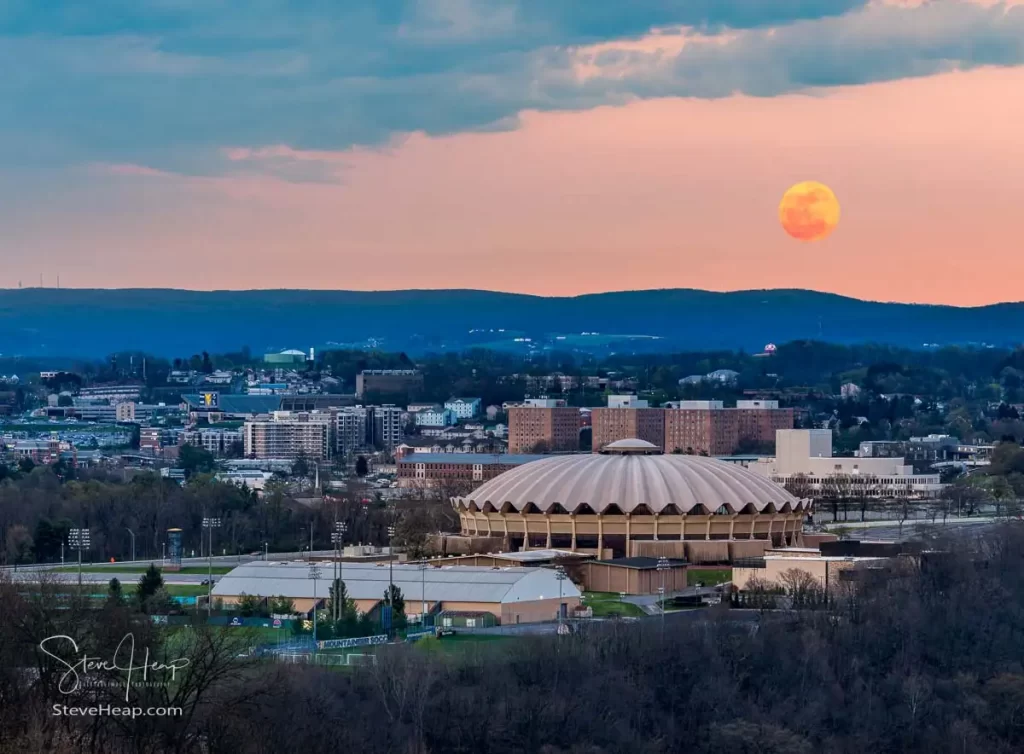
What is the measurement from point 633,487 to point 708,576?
24.7 feet

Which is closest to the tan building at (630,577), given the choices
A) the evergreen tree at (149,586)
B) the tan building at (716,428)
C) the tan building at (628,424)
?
the evergreen tree at (149,586)

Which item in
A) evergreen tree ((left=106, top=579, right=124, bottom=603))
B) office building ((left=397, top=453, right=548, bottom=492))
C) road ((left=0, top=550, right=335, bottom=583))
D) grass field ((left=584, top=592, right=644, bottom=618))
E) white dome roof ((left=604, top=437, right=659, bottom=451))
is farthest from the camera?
office building ((left=397, top=453, right=548, bottom=492))

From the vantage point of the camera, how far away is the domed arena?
81.4 metres

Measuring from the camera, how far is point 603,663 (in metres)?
55.4

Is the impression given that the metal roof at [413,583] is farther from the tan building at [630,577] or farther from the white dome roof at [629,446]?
the white dome roof at [629,446]

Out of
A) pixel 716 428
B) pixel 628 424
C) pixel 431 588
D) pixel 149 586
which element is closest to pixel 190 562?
pixel 149 586

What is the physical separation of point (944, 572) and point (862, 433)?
123204 mm

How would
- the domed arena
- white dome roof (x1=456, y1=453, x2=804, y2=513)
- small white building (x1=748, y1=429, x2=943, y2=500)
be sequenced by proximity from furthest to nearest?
small white building (x1=748, y1=429, x2=943, y2=500), white dome roof (x1=456, y1=453, x2=804, y2=513), the domed arena

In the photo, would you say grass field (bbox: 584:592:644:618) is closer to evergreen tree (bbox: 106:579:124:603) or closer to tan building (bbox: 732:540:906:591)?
tan building (bbox: 732:540:906:591)

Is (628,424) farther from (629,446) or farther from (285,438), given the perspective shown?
(629,446)

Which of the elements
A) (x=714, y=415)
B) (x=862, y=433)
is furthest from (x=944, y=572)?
(x=862, y=433)

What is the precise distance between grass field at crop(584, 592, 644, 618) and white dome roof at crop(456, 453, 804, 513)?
32.1 ft

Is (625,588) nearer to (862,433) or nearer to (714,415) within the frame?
(714,415)

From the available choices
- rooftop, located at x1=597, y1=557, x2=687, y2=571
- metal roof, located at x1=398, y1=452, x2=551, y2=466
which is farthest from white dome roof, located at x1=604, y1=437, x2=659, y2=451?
metal roof, located at x1=398, y1=452, x2=551, y2=466
